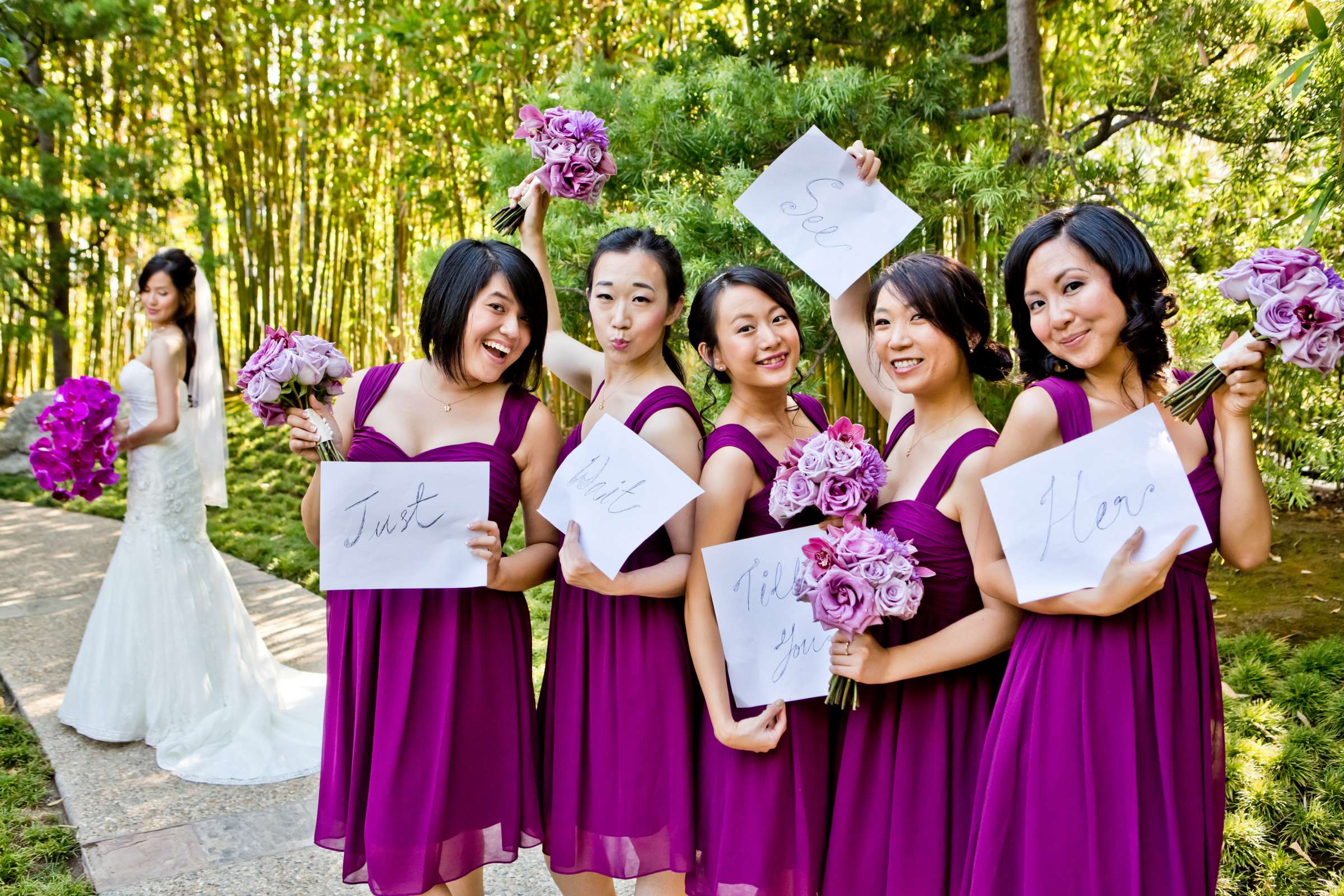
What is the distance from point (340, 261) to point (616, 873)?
8.26m

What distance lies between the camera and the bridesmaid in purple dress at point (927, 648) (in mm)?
1585

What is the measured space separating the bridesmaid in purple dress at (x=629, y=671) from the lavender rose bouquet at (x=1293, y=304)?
2.93 ft

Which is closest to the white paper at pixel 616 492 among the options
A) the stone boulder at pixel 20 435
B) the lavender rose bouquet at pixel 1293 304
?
the lavender rose bouquet at pixel 1293 304

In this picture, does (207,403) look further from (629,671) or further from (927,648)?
(927,648)

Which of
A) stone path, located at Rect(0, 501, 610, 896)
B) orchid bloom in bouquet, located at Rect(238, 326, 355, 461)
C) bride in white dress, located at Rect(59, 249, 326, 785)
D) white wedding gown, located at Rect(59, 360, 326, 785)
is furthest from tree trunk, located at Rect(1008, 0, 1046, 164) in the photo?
white wedding gown, located at Rect(59, 360, 326, 785)

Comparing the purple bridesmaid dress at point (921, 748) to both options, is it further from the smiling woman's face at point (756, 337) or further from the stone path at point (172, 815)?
the stone path at point (172, 815)


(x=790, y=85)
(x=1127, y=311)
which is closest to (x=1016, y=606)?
(x=1127, y=311)

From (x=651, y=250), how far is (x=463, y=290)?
0.36m

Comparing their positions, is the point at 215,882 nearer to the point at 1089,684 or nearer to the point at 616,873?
the point at 616,873

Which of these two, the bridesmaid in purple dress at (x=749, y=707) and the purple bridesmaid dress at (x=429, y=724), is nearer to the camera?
the bridesmaid in purple dress at (x=749, y=707)

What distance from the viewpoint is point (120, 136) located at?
9.27 metres

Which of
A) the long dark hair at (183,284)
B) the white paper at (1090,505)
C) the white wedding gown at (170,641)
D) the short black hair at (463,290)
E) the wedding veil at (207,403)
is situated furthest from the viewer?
the wedding veil at (207,403)

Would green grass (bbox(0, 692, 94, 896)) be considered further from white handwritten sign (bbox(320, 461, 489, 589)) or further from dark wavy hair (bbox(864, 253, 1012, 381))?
dark wavy hair (bbox(864, 253, 1012, 381))

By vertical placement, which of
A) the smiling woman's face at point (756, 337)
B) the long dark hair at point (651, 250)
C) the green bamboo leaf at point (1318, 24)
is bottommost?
the smiling woman's face at point (756, 337)
